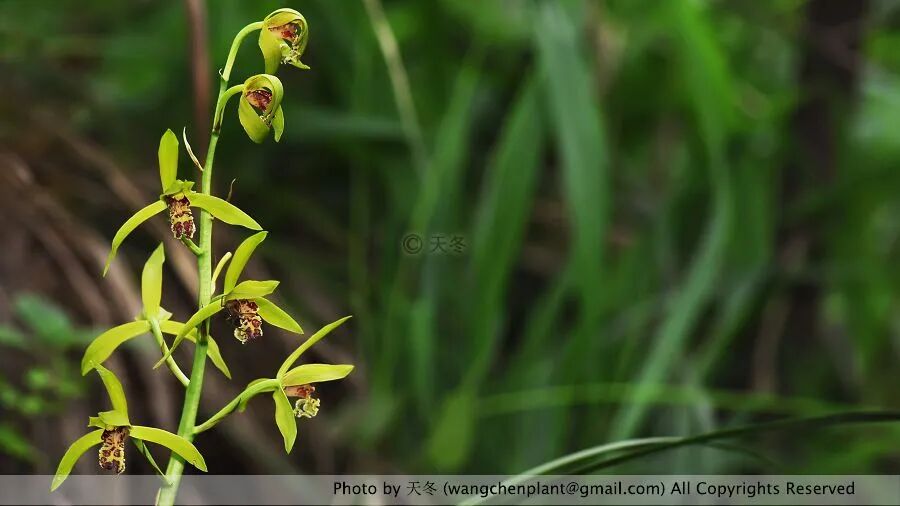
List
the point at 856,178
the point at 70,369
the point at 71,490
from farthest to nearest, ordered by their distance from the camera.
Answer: the point at 856,178, the point at 70,369, the point at 71,490

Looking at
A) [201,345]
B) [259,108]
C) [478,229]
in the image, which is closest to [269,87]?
[259,108]

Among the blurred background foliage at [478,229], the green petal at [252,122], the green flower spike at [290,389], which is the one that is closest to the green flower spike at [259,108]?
the green petal at [252,122]

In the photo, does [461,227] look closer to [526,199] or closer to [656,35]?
[526,199]

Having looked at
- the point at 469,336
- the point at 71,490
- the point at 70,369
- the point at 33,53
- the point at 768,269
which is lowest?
the point at 71,490

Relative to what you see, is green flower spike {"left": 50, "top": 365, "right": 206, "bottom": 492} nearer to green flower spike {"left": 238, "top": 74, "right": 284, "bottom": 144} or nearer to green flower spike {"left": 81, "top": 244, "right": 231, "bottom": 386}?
green flower spike {"left": 81, "top": 244, "right": 231, "bottom": 386}

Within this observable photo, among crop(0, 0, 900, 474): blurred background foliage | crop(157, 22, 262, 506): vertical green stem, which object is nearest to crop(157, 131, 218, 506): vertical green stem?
crop(157, 22, 262, 506): vertical green stem

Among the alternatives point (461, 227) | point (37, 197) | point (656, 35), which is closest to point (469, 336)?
point (461, 227)
